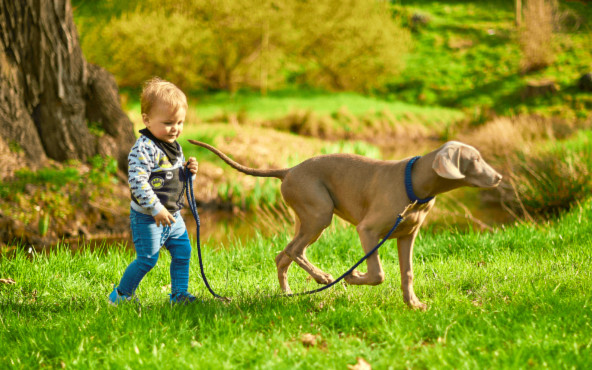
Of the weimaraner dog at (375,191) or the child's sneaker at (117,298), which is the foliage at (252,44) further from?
the weimaraner dog at (375,191)

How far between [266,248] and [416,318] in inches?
106

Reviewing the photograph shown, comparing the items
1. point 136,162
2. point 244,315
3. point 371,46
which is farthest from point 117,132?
point 371,46

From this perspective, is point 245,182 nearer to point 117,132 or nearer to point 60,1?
point 117,132

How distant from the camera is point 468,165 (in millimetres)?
3711

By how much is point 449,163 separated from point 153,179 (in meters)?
2.14

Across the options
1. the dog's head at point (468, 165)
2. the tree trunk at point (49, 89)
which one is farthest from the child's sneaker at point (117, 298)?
the tree trunk at point (49, 89)

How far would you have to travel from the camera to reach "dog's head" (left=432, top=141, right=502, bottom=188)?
11.9ft

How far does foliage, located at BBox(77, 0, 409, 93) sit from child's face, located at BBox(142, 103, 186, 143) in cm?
1276

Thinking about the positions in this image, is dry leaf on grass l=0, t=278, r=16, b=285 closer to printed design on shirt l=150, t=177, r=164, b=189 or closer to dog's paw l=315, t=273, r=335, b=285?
printed design on shirt l=150, t=177, r=164, b=189

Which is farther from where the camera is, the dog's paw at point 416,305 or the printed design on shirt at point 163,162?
the printed design on shirt at point 163,162

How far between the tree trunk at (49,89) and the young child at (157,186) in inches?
196

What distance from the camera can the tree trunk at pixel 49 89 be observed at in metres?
8.04

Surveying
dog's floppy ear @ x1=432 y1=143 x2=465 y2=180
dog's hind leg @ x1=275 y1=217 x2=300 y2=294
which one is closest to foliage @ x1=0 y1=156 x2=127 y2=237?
dog's hind leg @ x1=275 y1=217 x2=300 y2=294

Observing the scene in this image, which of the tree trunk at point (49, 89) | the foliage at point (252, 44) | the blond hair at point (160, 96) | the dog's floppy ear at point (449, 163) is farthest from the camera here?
the foliage at point (252, 44)
